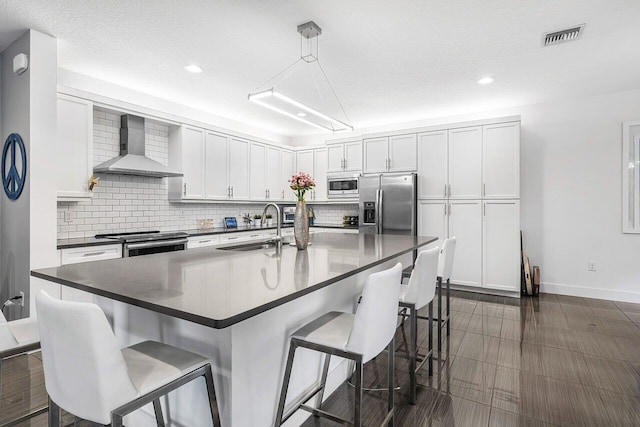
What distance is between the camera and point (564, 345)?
119 inches

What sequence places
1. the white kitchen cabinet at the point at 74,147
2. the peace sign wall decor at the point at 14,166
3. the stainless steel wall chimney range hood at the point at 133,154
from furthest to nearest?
1. the stainless steel wall chimney range hood at the point at 133,154
2. the white kitchen cabinet at the point at 74,147
3. the peace sign wall decor at the point at 14,166

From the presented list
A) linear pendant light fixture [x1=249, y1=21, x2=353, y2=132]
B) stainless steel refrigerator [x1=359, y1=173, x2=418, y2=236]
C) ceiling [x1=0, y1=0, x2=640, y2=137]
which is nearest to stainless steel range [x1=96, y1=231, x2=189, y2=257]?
ceiling [x1=0, y1=0, x2=640, y2=137]

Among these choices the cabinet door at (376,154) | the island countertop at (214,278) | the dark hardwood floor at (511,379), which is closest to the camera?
the island countertop at (214,278)

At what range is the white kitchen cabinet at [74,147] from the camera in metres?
3.30

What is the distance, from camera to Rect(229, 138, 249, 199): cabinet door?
5250 mm

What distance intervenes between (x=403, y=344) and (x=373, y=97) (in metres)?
3.22

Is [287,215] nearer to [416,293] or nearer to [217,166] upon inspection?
[217,166]

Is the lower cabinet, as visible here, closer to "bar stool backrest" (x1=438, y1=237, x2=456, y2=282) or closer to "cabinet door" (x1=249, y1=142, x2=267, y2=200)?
"bar stool backrest" (x1=438, y1=237, x2=456, y2=282)

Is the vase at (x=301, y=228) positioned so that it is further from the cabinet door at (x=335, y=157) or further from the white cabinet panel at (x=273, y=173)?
the cabinet door at (x=335, y=157)

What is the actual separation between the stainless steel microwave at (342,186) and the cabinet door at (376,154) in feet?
1.15

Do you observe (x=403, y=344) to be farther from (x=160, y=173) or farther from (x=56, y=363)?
(x=160, y=173)

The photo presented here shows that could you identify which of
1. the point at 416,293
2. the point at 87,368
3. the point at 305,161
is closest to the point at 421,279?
the point at 416,293

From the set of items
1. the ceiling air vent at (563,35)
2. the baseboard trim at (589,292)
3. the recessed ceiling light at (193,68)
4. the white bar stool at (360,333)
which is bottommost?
the baseboard trim at (589,292)

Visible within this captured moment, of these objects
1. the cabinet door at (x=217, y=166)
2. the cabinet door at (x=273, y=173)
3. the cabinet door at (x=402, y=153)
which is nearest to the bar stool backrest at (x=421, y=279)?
the cabinet door at (x=402, y=153)
